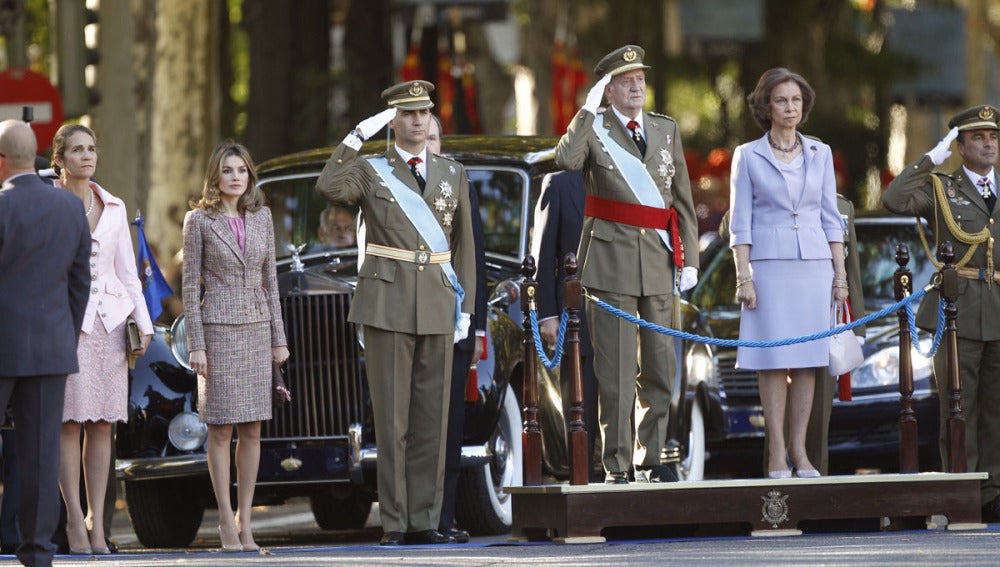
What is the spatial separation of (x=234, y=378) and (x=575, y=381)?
167 cm

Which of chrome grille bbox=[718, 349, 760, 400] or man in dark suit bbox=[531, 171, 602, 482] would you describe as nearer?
man in dark suit bbox=[531, 171, 602, 482]

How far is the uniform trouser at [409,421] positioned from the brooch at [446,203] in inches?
22.5

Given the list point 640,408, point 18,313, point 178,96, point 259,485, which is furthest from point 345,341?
point 178,96

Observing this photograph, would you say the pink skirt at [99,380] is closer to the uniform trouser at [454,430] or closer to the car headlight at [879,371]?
the uniform trouser at [454,430]

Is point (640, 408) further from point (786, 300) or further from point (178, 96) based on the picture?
point (178, 96)

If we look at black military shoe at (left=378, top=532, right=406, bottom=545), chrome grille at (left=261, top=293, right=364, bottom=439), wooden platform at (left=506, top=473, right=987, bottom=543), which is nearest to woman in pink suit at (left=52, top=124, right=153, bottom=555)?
chrome grille at (left=261, top=293, right=364, bottom=439)

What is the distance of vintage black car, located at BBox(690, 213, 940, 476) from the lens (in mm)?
13758

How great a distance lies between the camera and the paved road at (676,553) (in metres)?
9.45

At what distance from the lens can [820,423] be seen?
1116cm

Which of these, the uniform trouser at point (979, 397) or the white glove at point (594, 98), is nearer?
the white glove at point (594, 98)

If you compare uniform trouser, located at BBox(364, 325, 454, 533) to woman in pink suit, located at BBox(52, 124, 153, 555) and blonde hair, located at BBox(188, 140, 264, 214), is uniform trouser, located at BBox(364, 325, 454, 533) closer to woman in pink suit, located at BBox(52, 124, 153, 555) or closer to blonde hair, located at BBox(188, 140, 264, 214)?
blonde hair, located at BBox(188, 140, 264, 214)

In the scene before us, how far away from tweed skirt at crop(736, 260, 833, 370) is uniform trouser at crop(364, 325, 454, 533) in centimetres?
152

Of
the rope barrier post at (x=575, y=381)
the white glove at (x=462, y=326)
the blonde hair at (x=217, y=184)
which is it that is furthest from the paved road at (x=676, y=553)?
the blonde hair at (x=217, y=184)

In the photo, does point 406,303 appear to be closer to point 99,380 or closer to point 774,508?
point 99,380
